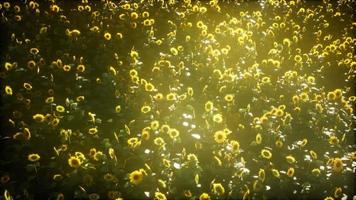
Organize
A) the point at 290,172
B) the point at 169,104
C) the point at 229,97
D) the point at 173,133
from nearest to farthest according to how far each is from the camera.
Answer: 1. the point at 290,172
2. the point at 173,133
3. the point at 169,104
4. the point at 229,97

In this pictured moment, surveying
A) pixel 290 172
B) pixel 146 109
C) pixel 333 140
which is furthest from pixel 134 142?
pixel 333 140

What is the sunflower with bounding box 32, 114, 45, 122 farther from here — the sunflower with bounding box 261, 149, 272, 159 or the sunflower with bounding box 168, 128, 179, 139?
the sunflower with bounding box 261, 149, 272, 159

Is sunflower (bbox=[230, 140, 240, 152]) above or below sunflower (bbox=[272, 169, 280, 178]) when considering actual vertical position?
above

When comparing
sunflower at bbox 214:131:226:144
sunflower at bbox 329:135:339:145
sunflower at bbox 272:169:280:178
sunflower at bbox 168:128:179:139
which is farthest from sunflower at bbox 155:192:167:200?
sunflower at bbox 329:135:339:145

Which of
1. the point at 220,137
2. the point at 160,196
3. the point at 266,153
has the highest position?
the point at 220,137

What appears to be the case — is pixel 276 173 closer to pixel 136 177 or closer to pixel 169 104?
A: pixel 136 177

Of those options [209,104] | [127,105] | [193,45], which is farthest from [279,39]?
[127,105]

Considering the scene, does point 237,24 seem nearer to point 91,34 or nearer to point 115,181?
point 91,34

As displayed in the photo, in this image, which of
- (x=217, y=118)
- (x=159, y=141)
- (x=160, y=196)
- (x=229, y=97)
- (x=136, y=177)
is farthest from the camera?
(x=229, y=97)

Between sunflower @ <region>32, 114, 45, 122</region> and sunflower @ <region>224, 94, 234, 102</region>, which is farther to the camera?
sunflower @ <region>224, 94, 234, 102</region>
